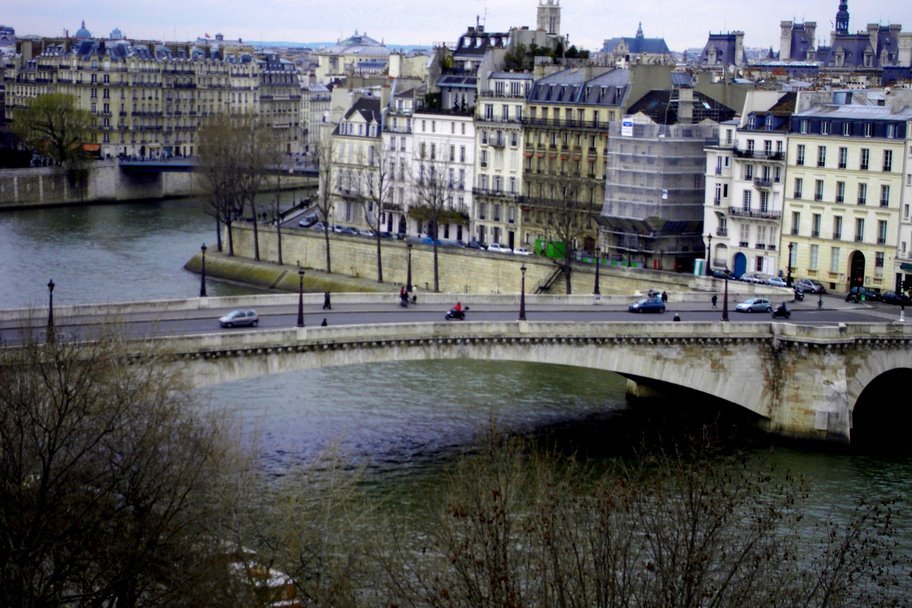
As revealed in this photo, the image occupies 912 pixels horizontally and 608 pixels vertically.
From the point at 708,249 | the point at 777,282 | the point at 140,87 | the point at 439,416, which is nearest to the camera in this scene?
the point at 439,416

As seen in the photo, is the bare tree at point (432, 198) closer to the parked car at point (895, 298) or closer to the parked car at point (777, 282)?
the parked car at point (777, 282)

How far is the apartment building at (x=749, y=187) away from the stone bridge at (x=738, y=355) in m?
14.9

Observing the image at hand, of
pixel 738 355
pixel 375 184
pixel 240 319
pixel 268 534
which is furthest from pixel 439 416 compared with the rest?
pixel 375 184

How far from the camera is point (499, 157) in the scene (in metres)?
71.8

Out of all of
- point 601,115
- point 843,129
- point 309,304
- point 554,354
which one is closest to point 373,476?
point 554,354

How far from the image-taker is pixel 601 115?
67438mm

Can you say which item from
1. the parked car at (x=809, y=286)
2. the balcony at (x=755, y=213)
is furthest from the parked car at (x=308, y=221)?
the parked car at (x=809, y=286)

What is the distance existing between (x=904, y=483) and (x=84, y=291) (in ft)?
110

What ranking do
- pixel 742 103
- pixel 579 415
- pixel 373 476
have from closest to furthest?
pixel 373 476 < pixel 579 415 < pixel 742 103

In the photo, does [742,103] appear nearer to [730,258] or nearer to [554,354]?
[730,258]

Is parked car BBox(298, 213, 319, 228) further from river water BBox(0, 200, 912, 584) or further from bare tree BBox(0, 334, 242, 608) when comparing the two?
bare tree BBox(0, 334, 242, 608)

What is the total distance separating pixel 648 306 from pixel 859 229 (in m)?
13.0

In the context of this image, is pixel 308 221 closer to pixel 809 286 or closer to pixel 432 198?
pixel 432 198

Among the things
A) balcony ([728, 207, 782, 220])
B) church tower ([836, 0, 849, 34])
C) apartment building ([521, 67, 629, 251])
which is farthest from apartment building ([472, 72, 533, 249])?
church tower ([836, 0, 849, 34])
